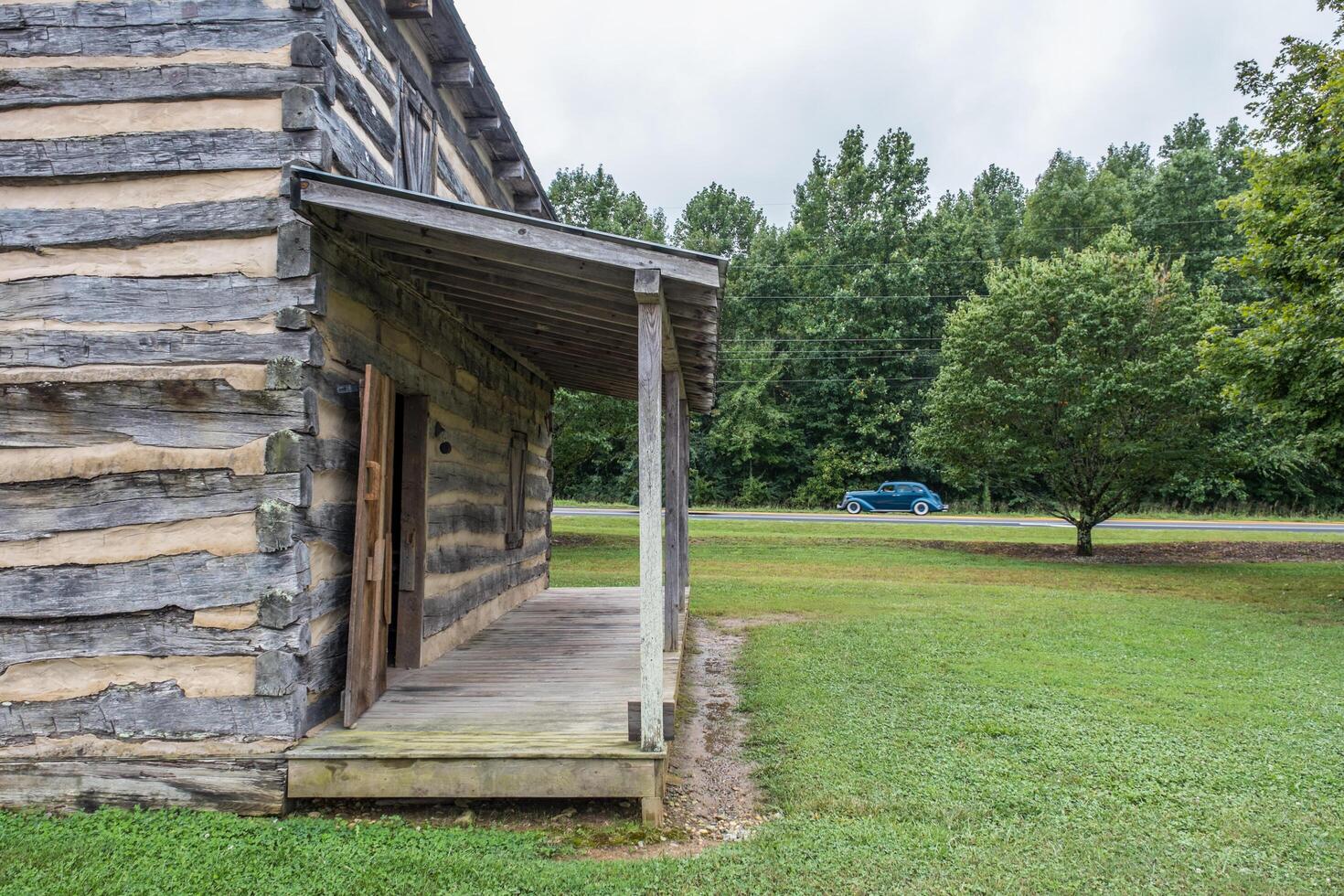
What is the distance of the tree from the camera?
53.6 ft

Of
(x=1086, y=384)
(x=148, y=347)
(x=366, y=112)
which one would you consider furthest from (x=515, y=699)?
(x=1086, y=384)

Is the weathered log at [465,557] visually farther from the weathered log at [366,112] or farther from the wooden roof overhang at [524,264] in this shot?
the weathered log at [366,112]

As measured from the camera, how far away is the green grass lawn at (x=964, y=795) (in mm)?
3520

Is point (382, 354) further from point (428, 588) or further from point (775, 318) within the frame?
point (775, 318)

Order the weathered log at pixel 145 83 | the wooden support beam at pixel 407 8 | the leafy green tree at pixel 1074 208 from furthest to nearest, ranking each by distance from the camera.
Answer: the leafy green tree at pixel 1074 208 → the wooden support beam at pixel 407 8 → the weathered log at pixel 145 83

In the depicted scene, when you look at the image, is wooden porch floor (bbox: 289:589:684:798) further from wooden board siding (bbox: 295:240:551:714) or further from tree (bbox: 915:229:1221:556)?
tree (bbox: 915:229:1221:556)

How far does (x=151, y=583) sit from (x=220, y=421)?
87 centimetres

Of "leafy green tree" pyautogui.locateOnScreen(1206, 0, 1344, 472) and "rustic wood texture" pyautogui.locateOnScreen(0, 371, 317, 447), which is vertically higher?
"leafy green tree" pyautogui.locateOnScreen(1206, 0, 1344, 472)

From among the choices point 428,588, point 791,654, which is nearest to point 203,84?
point 428,588

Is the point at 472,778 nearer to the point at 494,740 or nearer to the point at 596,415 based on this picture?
the point at 494,740

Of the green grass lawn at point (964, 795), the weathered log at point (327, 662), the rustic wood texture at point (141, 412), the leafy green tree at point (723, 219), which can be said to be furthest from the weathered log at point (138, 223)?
the leafy green tree at point (723, 219)

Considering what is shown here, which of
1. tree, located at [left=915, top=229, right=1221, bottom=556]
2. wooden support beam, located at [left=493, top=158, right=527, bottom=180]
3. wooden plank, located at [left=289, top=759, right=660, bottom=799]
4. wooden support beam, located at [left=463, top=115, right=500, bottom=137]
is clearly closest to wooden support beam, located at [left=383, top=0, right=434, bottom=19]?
wooden support beam, located at [left=463, top=115, right=500, bottom=137]

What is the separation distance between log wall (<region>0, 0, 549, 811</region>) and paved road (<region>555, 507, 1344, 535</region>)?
22.2 metres

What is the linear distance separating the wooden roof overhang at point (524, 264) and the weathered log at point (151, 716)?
8.08 ft
